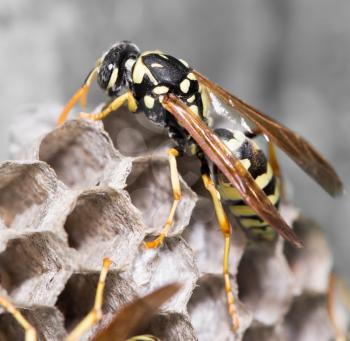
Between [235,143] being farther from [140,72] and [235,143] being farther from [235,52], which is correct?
[235,52]

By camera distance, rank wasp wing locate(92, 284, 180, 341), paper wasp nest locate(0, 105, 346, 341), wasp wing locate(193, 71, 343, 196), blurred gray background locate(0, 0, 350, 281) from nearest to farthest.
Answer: wasp wing locate(92, 284, 180, 341) < paper wasp nest locate(0, 105, 346, 341) < wasp wing locate(193, 71, 343, 196) < blurred gray background locate(0, 0, 350, 281)

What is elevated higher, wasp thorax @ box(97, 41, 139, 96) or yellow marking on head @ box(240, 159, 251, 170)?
wasp thorax @ box(97, 41, 139, 96)

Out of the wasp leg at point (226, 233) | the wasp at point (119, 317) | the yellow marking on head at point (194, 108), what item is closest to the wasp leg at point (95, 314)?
the wasp at point (119, 317)

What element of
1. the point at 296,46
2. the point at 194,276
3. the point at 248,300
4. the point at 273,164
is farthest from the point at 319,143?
the point at 194,276

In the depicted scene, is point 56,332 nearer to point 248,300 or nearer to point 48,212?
point 48,212

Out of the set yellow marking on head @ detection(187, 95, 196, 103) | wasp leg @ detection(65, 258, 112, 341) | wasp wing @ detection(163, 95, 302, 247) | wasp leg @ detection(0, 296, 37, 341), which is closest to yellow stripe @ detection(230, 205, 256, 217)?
wasp wing @ detection(163, 95, 302, 247)

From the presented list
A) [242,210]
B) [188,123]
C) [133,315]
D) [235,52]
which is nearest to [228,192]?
[242,210]

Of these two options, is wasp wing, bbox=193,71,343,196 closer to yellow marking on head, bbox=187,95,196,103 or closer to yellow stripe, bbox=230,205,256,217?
yellow marking on head, bbox=187,95,196,103
